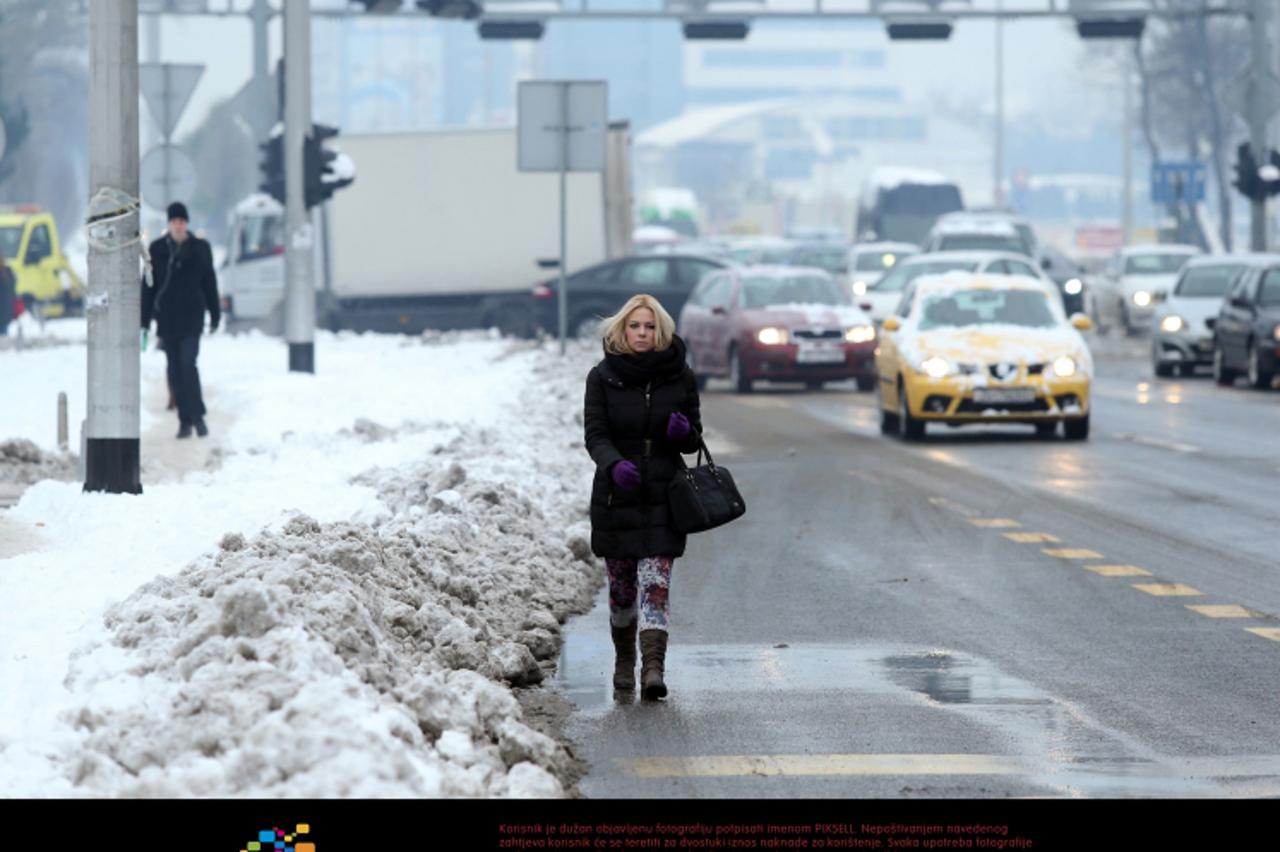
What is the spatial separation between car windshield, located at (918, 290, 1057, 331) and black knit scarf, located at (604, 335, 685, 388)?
14.8 meters

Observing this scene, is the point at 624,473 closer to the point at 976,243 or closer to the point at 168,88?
the point at 168,88

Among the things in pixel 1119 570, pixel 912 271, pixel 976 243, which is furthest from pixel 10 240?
pixel 1119 570

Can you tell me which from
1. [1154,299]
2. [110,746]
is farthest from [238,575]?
[1154,299]

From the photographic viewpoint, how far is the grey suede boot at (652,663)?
9.61 metres

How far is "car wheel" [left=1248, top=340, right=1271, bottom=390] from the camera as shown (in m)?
32.4

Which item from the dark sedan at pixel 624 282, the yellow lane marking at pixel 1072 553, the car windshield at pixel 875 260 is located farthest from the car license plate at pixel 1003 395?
the car windshield at pixel 875 260

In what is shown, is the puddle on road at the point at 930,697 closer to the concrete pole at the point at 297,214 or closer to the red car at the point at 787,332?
the concrete pole at the point at 297,214

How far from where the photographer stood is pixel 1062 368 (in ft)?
76.9

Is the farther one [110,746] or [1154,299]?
[1154,299]

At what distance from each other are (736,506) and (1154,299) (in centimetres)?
4258

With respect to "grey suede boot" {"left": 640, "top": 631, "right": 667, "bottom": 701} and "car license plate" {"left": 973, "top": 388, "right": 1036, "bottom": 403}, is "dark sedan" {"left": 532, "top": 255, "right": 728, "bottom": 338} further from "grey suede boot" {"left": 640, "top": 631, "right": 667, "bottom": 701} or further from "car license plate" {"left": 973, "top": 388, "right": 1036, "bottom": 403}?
"grey suede boot" {"left": 640, "top": 631, "right": 667, "bottom": 701}

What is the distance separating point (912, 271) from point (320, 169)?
11.0 meters

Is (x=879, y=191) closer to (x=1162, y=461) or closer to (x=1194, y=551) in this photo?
(x=1162, y=461)
